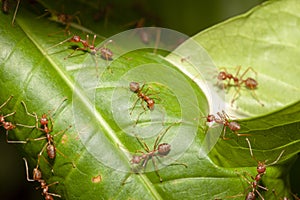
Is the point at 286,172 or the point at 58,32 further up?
the point at 58,32

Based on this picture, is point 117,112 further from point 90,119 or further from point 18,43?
point 18,43

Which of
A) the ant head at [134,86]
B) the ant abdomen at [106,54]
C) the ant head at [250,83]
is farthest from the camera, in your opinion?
the ant head at [250,83]

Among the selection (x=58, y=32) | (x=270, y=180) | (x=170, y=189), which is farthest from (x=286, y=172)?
(x=58, y=32)

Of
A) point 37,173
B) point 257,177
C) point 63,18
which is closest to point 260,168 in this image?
point 257,177

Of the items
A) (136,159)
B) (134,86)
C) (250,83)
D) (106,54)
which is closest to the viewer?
(136,159)

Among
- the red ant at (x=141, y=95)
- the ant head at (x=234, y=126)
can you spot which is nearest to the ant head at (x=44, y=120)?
the red ant at (x=141, y=95)

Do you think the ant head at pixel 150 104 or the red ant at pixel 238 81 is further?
the red ant at pixel 238 81

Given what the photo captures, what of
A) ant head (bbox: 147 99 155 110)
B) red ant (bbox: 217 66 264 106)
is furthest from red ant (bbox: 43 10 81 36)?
red ant (bbox: 217 66 264 106)

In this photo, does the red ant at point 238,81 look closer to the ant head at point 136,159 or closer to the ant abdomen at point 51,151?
the ant head at point 136,159

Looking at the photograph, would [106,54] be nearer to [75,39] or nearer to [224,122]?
[75,39]
